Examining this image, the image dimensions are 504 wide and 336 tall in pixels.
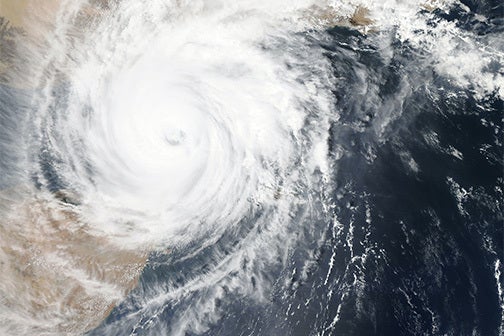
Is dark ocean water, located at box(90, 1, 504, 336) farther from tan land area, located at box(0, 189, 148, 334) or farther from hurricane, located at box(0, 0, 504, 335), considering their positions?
tan land area, located at box(0, 189, 148, 334)

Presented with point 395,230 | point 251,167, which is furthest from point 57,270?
point 395,230

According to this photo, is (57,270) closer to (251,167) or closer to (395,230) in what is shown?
(251,167)

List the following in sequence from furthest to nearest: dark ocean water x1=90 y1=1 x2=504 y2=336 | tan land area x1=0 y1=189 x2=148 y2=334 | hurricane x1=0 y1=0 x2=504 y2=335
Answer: tan land area x1=0 y1=189 x2=148 y2=334 → hurricane x1=0 y1=0 x2=504 y2=335 → dark ocean water x1=90 y1=1 x2=504 y2=336

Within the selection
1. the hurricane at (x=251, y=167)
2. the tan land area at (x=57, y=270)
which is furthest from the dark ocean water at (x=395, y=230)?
the tan land area at (x=57, y=270)

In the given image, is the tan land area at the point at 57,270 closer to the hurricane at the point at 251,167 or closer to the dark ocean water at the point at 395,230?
the hurricane at the point at 251,167

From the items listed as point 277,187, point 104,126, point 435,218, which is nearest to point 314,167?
point 277,187

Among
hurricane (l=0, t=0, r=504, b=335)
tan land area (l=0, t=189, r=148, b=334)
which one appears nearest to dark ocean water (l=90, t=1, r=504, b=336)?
hurricane (l=0, t=0, r=504, b=335)

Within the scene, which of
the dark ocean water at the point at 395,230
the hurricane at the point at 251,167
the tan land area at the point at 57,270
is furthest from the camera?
the tan land area at the point at 57,270
